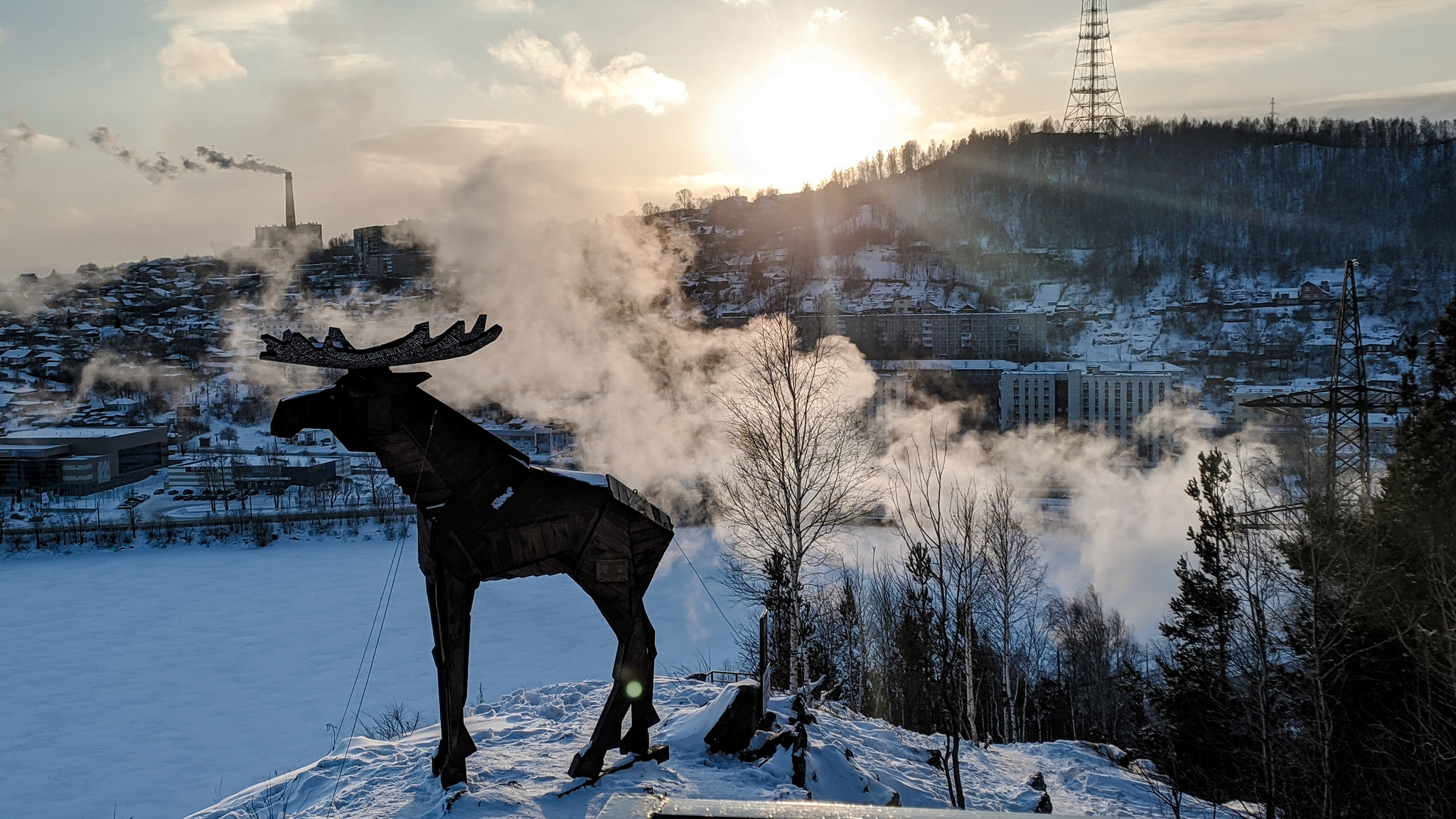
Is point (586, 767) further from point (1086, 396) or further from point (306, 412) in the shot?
point (1086, 396)

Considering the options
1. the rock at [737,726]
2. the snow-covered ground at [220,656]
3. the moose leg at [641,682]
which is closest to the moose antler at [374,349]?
the moose leg at [641,682]

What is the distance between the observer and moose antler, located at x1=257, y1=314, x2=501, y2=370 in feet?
16.8

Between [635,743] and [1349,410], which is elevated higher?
[1349,410]

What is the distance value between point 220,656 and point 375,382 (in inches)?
906

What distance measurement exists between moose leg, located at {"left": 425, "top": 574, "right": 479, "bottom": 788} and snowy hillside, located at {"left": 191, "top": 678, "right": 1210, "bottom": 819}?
21cm

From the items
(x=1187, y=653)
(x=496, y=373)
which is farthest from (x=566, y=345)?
(x=1187, y=653)

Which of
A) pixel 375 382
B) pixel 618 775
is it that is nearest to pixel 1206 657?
pixel 618 775

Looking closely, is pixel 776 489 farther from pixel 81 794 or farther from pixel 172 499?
pixel 172 499

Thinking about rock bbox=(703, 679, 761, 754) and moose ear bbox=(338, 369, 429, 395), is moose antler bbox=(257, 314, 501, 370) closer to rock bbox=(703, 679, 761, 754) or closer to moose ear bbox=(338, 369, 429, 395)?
moose ear bbox=(338, 369, 429, 395)

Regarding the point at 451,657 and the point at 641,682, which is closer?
the point at 451,657

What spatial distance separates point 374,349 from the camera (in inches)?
208

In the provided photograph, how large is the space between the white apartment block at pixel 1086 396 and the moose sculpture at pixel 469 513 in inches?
1939

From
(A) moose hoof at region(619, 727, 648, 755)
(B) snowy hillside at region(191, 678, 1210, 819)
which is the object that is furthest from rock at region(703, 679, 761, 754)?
(A) moose hoof at region(619, 727, 648, 755)

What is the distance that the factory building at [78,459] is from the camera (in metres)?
46.8
